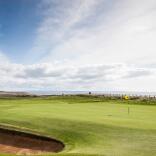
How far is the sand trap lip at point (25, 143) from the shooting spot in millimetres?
15703

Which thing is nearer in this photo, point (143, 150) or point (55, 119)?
point (143, 150)

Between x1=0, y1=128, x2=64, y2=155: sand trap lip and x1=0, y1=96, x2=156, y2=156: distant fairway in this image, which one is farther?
x1=0, y1=128, x2=64, y2=155: sand trap lip

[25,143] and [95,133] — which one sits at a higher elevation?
[95,133]

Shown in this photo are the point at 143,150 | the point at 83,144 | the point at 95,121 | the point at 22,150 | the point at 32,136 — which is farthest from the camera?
the point at 95,121

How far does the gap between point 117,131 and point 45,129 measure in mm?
4269

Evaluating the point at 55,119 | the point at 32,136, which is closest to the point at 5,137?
the point at 32,136

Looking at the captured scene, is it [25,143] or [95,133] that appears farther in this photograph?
[25,143]

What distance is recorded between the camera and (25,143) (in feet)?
56.8

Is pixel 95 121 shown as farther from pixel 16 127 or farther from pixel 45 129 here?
pixel 16 127

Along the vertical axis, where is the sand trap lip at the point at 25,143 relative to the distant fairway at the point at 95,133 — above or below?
below

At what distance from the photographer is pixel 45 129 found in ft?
60.4

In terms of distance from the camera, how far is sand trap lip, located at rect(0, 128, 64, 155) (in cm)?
1570

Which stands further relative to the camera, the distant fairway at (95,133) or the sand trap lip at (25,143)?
the sand trap lip at (25,143)

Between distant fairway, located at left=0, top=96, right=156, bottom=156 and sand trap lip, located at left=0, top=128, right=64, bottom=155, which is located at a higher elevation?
distant fairway, located at left=0, top=96, right=156, bottom=156
